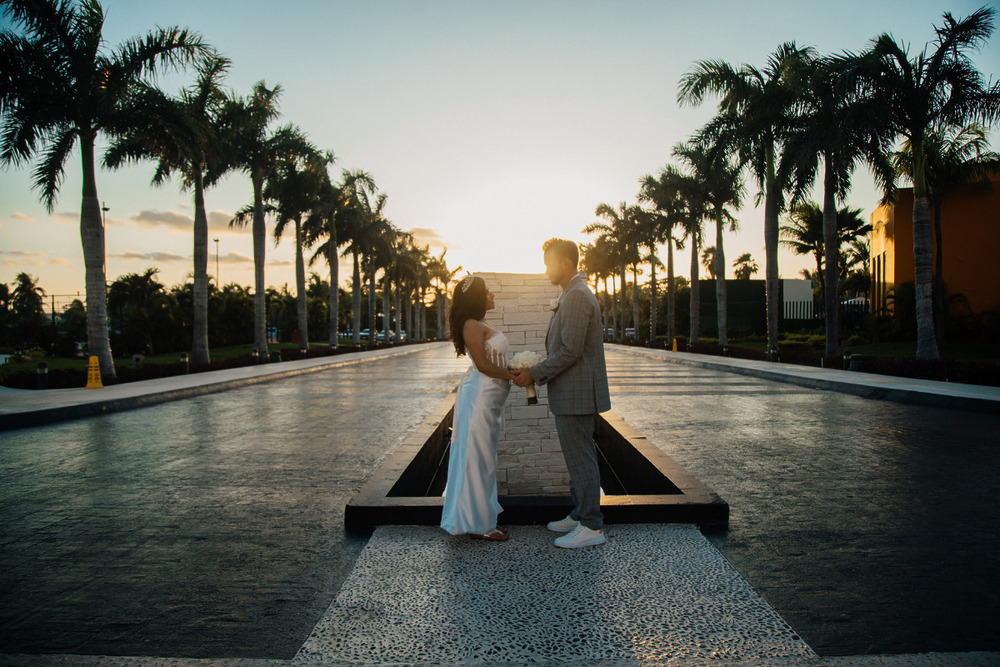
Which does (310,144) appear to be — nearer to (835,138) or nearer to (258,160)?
(258,160)

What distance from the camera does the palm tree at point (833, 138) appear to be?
675 inches

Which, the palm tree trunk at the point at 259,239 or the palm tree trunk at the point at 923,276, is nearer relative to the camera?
the palm tree trunk at the point at 923,276

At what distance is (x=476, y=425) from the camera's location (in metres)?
4.34

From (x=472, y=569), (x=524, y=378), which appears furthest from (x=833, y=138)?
(x=472, y=569)

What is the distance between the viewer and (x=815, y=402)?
1245cm

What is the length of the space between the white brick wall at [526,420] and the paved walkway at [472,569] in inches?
42.3

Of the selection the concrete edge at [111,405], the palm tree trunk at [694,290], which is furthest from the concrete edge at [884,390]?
the palm tree trunk at [694,290]

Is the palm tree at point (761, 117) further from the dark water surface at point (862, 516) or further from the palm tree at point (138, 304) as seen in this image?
the palm tree at point (138, 304)

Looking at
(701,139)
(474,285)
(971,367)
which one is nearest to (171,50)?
(474,285)

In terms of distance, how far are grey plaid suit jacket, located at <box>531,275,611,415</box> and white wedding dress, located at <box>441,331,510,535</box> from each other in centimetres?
40

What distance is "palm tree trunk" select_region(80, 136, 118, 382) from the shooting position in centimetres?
1602

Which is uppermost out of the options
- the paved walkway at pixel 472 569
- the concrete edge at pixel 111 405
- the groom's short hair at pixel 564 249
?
the groom's short hair at pixel 564 249

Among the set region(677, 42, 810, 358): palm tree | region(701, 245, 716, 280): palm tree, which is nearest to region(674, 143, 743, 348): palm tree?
region(677, 42, 810, 358): palm tree

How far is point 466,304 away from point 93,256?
605 inches
